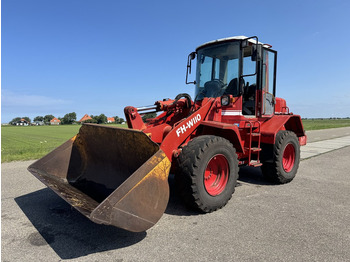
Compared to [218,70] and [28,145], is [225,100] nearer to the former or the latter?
[218,70]

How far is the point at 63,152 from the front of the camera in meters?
4.42

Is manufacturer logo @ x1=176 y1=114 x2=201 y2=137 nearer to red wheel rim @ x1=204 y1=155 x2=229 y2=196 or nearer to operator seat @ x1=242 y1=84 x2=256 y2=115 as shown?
red wheel rim @ x1=204 y1=155 x2=229 y2=196

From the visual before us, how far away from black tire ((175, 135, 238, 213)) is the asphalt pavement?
245 mm

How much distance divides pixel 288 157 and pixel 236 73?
2524 millimetres

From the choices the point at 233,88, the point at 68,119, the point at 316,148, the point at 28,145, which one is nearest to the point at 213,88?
the point at 233,88

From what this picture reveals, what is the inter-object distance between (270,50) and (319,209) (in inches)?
138

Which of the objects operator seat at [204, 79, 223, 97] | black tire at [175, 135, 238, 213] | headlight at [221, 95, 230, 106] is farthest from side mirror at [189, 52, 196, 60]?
black tire at [175, 135, 238, 213]

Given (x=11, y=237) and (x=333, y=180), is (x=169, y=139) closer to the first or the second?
(x=11, y=237)

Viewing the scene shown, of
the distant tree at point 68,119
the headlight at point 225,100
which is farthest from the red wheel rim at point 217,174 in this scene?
the distant tree at point 68,119

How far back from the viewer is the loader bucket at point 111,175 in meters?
2.57

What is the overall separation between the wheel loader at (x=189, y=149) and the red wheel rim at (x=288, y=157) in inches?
0.9

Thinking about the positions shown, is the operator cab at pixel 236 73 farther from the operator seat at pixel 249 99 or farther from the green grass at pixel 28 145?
the green grass at pixel 28 145

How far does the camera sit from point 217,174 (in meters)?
4.09

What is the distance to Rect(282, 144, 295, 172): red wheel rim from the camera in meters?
5.80
